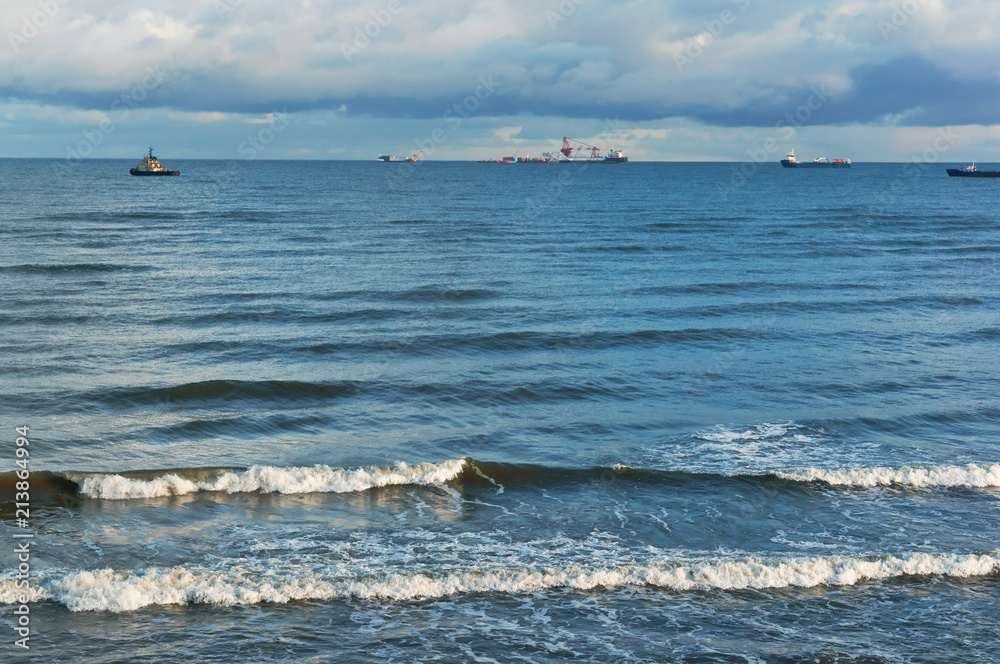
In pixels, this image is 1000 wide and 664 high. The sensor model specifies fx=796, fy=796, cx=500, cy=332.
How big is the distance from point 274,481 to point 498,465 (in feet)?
13.1

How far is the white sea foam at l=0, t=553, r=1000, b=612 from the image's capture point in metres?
9.84

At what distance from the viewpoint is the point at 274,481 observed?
1365 centimetres

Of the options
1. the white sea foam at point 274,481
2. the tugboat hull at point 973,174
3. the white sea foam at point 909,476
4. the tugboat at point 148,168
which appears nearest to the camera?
the white sea foam at point 274,481

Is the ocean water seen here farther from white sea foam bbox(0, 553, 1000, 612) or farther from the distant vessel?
the distant vessel

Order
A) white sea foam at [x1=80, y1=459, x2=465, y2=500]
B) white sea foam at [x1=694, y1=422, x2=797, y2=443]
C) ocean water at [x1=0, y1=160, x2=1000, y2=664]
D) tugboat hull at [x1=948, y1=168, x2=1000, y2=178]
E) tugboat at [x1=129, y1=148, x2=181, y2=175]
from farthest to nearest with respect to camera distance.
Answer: tugboat hull at [x1=948, y1=168, x2=1000, y2=178]
tugboat at [x1=129, y1=148, x2=181, y2=175]
white sea foam at [x1=694, y1=422, x2=797, y2=443]
white sea foam at [x1=80, y1=459, x2=465, y2=500]
ocean water at [x1=0, y1=160, x2=1000, y2=664]

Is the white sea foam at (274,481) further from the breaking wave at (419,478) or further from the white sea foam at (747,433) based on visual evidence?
the white sea foam at (747,433)

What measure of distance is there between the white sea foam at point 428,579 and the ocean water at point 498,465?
0.13 feet

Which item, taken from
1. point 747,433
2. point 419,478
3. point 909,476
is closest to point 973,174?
point 747,433

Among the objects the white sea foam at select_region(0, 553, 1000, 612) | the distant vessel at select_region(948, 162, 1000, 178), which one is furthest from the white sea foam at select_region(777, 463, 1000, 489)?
the distant vessel at select_region(948, 162, 1000, 178)

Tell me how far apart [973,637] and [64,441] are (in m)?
15.4

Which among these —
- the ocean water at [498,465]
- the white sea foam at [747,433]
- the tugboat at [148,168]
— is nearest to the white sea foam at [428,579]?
the ocean water at [498,465]

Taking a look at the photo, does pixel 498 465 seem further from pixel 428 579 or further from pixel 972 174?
pixel 972 174

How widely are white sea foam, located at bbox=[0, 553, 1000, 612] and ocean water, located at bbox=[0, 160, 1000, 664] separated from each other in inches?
1.5

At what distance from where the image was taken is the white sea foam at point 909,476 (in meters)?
14.1
